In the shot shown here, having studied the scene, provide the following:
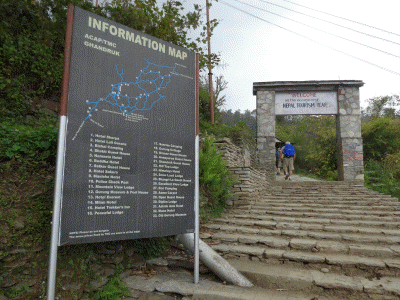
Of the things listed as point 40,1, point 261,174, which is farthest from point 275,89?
point 40,1

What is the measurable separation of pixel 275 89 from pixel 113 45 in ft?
34.8

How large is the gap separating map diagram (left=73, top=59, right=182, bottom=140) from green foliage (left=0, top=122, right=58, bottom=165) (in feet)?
3.03

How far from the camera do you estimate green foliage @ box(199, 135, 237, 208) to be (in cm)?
609

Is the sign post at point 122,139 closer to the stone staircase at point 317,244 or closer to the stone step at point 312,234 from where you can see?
the stone staircase at point 317,244

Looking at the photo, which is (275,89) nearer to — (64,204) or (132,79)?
(132,79)

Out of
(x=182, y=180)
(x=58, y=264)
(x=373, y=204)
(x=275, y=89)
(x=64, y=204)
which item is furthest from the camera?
(x=275, y=89)

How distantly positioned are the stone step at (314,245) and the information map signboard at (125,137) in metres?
1.81

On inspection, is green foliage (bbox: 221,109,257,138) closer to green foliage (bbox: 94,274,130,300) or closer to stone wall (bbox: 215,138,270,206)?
stone wall (bbox: 215,138,270,206)

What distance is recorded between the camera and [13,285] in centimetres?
270

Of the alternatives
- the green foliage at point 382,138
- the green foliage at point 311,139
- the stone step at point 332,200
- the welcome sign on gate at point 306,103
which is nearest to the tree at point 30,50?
the stone step at point 332,200

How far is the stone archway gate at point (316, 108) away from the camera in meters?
12.1

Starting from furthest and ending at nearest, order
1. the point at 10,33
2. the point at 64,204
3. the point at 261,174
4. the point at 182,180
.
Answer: the point at 261,174
the point at 10,33
the point at 182,180
the point at 64,204

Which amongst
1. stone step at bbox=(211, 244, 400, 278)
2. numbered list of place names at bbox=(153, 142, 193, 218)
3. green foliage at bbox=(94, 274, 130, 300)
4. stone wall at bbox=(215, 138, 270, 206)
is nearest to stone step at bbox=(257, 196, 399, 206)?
stone wall at bbox=(215, 138, 270, 206)

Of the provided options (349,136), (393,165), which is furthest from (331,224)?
(393,165)
